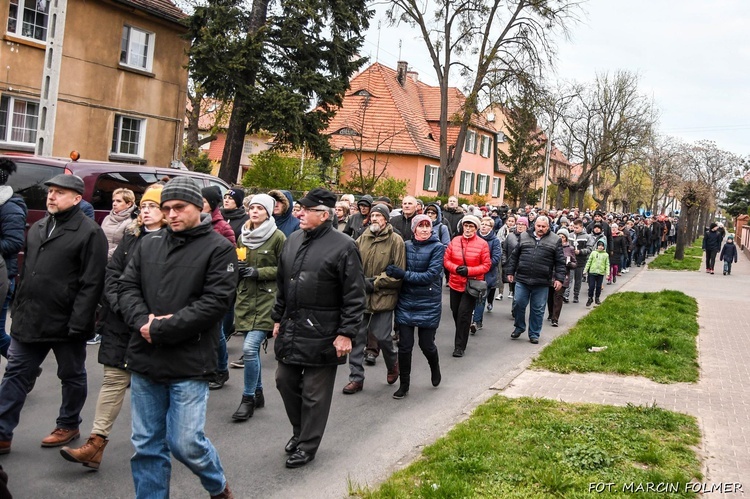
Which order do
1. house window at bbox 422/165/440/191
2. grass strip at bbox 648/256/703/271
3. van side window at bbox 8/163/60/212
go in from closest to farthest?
van side window at bbox 8/163/60/212 → grass strip at bbox 648/256/703/271 → house window at bbox 422/165/440/191

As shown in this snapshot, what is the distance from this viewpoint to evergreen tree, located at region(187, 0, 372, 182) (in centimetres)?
2142

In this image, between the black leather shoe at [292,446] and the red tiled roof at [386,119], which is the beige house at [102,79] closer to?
the black leather shoe at [292,446]

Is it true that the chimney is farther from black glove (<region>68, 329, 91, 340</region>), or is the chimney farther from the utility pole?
black glove (<region>68, 329, 91, 340</region>)

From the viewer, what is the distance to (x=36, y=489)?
184 inches

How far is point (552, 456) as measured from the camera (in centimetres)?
548

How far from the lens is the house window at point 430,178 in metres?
46.5

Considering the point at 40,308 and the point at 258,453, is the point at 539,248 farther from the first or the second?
the point at 40,308

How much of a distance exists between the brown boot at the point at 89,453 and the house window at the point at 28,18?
17613mm

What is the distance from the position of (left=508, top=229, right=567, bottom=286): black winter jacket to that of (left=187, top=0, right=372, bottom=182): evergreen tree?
12.3 meters

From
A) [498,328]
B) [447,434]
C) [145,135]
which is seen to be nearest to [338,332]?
[447,434]

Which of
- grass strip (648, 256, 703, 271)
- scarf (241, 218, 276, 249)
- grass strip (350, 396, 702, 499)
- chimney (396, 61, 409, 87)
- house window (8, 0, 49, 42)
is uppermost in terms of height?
chimney (396, 61, 409, 87)

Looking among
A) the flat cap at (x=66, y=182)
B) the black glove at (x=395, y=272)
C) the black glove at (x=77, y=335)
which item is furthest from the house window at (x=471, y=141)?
the black glove at (x=77, y=335)

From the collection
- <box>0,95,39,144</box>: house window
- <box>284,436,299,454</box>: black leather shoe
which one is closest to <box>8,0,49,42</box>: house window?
<box>0,95,39,144</box>: house window

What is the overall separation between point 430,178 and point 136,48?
26.7m
